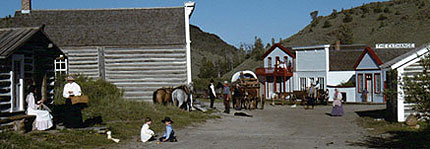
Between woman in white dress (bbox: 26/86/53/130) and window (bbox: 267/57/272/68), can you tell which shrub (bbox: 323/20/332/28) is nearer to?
window (bbox: 267/57/272/68)

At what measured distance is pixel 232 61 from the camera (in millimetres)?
97750

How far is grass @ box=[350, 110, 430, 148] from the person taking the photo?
15.4 metres

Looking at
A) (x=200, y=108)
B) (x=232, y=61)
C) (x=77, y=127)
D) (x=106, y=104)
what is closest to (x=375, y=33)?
(x=232, y=61)

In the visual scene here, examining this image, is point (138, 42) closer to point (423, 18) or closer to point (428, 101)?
point (428, 101)

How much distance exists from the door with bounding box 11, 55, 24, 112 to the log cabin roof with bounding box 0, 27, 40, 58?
0.64 meters

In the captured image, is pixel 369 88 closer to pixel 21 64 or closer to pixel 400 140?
pixel 400 140

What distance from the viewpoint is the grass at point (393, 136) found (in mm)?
15414

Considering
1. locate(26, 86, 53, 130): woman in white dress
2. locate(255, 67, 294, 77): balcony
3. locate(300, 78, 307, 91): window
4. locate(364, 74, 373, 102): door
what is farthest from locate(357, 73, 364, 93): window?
locate(26, 86, 53, 130): woman in white dress

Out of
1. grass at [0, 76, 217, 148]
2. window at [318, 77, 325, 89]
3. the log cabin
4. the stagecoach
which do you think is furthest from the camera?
window at [318, 77, 325, 89]

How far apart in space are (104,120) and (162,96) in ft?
23.1

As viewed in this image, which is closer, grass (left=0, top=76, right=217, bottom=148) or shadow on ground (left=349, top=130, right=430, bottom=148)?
grass (left=0, top=76, right=217, bottom=148)

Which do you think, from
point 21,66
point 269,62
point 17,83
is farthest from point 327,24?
point 17,83

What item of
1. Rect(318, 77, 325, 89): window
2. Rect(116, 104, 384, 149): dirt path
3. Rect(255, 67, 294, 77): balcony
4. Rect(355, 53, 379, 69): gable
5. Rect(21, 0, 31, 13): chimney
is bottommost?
Rect(116, 104, 384, 149): dirt path

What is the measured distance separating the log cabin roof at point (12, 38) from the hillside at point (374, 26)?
61.1 meters
